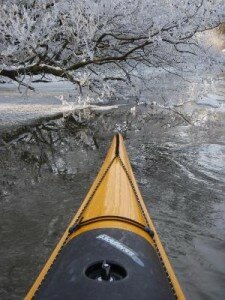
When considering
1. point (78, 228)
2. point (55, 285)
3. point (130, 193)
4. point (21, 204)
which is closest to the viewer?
point (55, 285)

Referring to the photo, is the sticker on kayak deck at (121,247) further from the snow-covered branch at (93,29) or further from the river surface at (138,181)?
the snow-covered branch at (93,29)

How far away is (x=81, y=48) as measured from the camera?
1030 cm

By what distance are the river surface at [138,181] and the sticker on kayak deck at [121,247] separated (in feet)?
4.27

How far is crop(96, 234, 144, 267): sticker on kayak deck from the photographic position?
312cm

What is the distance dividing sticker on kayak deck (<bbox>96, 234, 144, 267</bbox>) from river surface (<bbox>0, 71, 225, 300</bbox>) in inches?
51.3

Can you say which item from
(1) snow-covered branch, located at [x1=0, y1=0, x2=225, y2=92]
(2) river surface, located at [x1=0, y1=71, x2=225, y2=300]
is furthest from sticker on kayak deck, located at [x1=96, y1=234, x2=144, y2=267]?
(1) snow-covered branch, located at [x1=0, y1=0, x2=225, y2=92]

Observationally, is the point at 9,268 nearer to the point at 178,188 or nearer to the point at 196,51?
the point at 178,188

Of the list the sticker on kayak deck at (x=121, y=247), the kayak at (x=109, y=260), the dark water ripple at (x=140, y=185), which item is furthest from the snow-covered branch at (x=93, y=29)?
the sticker on kayak deck at (x=121, y=247)

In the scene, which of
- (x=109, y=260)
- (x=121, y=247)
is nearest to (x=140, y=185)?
(x=121, y=247)

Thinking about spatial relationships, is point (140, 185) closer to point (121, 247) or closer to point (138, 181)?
point (138, 181)

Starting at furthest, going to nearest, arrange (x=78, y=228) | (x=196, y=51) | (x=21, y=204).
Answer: (x=196, y=51)
(x=21, y=204)
(x=78, y=228)

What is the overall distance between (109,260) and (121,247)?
204 mm

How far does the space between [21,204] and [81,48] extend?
17.2 feet

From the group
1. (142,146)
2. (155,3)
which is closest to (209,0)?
(155,3)
